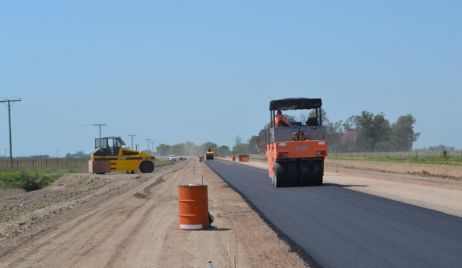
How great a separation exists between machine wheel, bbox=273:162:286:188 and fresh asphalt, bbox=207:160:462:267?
6.56 meters

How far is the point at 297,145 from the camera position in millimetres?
31688

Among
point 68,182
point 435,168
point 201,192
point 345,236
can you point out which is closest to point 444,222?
point 345,236

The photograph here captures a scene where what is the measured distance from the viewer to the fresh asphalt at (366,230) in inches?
471

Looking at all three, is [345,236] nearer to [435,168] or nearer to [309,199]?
[309,199]

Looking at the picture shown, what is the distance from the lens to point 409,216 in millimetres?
18203

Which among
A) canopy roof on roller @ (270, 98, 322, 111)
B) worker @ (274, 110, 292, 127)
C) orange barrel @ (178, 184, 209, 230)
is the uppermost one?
canopy roof on roller @ (270, 98, 322, 111)

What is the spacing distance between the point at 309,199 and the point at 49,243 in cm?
1141

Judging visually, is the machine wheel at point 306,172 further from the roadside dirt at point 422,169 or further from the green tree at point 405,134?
the green tree at point 405,134

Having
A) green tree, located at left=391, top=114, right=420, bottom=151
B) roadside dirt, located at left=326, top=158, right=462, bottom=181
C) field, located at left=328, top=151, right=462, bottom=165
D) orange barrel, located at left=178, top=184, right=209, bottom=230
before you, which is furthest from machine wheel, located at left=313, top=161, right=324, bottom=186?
green tree, located at left=391, top=114, right=420, bottom=151

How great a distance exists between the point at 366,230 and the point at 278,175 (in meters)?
16.6

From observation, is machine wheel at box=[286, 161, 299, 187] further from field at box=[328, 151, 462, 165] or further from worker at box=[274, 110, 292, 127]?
field at box=[328, 151, 462, 165]

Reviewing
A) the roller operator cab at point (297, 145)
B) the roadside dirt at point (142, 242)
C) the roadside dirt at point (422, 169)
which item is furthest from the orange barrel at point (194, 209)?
the roadside dirt at point (422, 169)

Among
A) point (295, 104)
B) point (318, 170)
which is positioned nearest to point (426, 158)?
point (318, 170)

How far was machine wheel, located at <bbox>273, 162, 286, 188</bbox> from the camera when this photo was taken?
32125 millimetres
